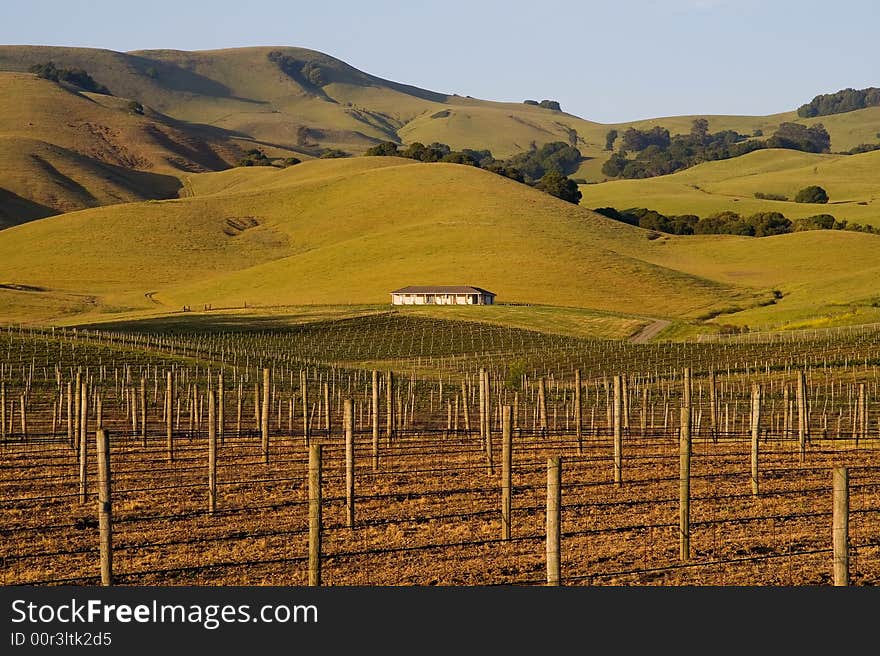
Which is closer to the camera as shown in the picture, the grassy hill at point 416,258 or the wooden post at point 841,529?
the wooden post at point 841,529

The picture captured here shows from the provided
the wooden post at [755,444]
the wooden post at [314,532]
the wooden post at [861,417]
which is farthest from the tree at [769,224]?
the wooden post at [314,532]

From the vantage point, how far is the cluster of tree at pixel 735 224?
159125 mm

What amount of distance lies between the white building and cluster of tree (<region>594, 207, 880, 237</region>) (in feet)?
198

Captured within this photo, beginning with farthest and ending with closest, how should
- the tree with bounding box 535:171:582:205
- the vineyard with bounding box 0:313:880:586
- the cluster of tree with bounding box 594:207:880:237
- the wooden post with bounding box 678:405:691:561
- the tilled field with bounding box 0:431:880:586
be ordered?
1. the tree with bounding box 535:171:582:205
2. the cluster of tree with bounding box 594:207:880:237
3. the wooden post with bounding box 678:405:691:561
4. the tilled field with bounding box 0:431:880:586
5. the vineyard with bounding box 0:313:880:586

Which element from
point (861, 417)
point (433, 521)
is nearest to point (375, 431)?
point (433, 521)

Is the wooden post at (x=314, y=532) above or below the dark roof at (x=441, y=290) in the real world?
below

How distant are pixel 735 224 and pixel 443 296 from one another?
2597 inches

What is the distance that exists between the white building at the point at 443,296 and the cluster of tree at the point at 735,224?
6041 centimetres

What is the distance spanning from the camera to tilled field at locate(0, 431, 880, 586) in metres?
15.0

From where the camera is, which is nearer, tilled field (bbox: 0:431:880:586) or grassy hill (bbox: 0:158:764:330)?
tilled field (bbox: 0:431:880:586)

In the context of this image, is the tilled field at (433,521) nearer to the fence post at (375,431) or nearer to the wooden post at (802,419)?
the fence post at (375,431)

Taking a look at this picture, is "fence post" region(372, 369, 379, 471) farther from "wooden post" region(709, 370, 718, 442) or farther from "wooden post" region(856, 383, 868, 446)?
"wooden post" region(856, 383, 868, 446)

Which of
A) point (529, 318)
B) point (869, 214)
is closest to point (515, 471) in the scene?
point (529, 318)

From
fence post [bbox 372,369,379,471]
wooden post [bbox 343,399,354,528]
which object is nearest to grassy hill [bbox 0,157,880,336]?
fence post [bbox 372,369,379,471]
